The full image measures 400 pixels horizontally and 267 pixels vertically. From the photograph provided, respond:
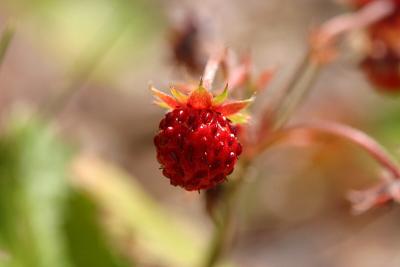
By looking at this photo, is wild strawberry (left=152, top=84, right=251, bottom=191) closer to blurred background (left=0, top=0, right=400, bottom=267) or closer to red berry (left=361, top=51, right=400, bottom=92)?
blurred background (left=0, top=0, right=400, bottom=267)

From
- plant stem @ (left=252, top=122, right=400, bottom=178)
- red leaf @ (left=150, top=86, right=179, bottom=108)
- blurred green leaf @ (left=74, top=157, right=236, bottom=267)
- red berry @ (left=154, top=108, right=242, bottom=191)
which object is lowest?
red berry @ (left=154, top=108, right=242, bottom=191)

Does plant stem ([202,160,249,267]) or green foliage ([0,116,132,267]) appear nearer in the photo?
plant stem ([202,160,249,267])

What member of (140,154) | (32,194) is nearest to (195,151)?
(32,194)

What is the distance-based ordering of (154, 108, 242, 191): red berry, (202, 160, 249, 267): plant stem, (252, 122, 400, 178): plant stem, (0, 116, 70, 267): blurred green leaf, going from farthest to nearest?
(0, 116, 70, 267): blurred green leaf < (202, 160, 249, 267): plant stem < (252, 122, 400, 178): plant stem < (154, 108, 242, 191): red berry

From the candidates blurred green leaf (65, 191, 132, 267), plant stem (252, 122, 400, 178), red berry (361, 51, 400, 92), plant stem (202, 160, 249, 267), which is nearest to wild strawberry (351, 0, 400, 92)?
red berry (361, 51, 400, 92)

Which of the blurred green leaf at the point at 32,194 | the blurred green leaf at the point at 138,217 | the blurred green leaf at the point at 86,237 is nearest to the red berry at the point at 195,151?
the blurred green leaf at the point at 32,194

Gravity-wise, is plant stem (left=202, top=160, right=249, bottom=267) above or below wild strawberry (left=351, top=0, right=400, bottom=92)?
below

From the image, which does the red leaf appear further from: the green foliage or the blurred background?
the green foliage

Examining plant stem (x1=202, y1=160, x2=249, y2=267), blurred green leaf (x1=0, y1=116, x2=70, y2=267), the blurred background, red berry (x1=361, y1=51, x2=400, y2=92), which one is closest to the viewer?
plant stem (x1=202, y1=160, x2=249, y2=267)

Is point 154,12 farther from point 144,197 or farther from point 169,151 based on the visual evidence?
point 169,151
